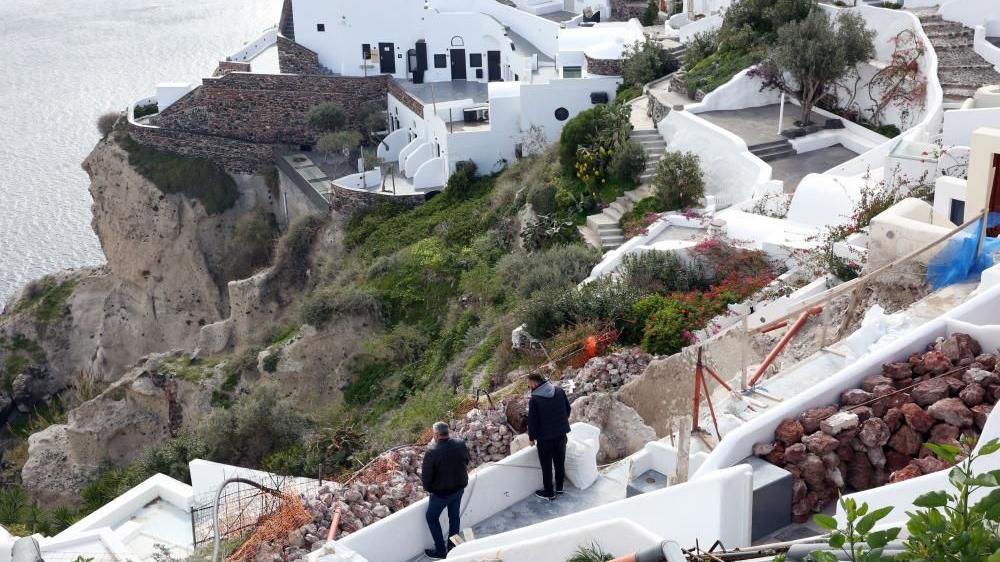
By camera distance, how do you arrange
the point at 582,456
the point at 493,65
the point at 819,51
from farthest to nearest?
the point at 493,65, the point at 819,51, the point at 582,456

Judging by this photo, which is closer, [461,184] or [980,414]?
[980,414]

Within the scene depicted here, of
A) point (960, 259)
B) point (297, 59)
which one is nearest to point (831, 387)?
point (960, 259)

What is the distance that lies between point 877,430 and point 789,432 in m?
0.64

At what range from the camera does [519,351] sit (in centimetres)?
1797

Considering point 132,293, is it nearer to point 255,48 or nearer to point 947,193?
point 255,48

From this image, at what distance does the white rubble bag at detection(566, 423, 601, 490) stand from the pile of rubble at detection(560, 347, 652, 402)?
2.20 metres

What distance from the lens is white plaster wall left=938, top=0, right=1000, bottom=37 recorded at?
80.0 ft

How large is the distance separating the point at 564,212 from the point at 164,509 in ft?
37.6

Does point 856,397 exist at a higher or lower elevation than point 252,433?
higher

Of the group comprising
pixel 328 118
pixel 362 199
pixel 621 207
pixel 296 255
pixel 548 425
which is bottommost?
pixel 296 255

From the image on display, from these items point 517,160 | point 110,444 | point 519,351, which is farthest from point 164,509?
point 517,160

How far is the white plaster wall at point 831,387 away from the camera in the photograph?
833 cm

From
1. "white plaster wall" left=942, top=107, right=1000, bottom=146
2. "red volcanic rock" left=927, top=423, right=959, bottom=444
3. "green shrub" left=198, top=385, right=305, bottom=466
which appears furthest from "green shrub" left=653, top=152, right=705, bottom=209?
"red volcanic rock" left=927, top=423, right=959, bottom=444

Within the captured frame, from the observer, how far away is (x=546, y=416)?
9.34 m
